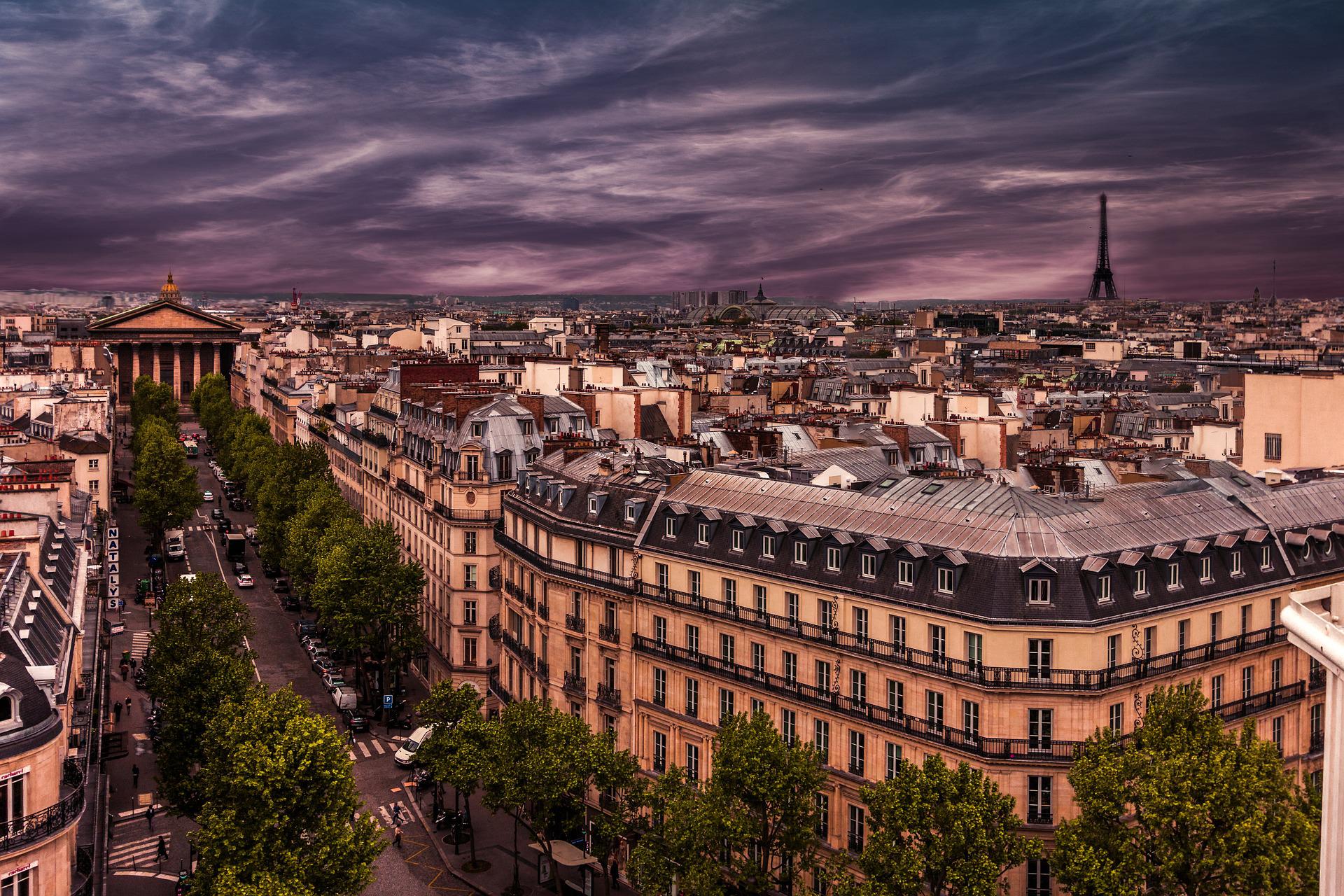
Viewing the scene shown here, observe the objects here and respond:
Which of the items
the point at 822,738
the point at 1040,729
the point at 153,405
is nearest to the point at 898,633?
the point at 822,738

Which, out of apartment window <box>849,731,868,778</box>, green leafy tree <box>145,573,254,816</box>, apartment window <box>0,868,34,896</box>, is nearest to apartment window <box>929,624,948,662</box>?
apartment window <box>849,731,868,778</box>

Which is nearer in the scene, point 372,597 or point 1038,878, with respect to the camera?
point 1038,878

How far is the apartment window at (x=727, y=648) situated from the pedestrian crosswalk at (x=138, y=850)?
24.0m

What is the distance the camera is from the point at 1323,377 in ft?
197

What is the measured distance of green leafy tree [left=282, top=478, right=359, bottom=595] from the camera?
78.4m

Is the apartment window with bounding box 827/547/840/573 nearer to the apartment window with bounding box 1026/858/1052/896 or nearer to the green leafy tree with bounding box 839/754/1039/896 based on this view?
the green leafy tree with bounding box 839/754/1039/896

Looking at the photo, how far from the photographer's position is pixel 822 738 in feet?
142

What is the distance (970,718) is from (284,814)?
2096 cm

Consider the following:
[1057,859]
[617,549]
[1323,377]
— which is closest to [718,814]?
[1057,859]


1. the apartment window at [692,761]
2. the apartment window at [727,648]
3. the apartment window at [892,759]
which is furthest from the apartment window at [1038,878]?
the apartment window at [692,761]

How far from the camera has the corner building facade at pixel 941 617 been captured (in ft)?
125

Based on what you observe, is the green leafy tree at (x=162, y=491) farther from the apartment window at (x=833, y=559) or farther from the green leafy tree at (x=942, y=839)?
the green leafy tree at (x=942, y=839)

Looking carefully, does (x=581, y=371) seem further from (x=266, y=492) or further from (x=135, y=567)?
(x=135, y=567)

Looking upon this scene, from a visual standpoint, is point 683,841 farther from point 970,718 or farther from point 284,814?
point 284,814
